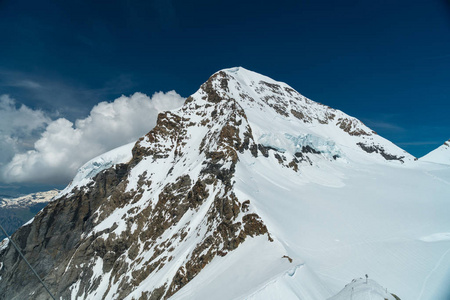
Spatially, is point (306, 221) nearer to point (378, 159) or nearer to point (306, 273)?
point (306, 273)

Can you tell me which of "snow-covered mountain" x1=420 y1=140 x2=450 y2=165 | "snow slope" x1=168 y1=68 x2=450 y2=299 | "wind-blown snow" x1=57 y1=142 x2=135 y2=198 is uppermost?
"wind-blown snow" x1=57 y1=142 x2=135 y2=198

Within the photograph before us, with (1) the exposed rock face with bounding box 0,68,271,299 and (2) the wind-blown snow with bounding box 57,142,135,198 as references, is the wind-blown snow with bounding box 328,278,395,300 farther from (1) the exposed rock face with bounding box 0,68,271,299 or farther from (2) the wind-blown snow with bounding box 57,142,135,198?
(2) the wind-blown snow with bounding box 57,142,135,198

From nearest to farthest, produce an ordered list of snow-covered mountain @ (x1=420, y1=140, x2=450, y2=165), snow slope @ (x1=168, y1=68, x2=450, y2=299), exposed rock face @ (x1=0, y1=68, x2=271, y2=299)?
snow slope @ (x1=168, y1=68, x2=450, y2=299), exposed rock face @ (x1=0, y1=68, x2=271, y2=299), snow-covered mountain @ (x1=420, y1=140, x2=450, y2=165)

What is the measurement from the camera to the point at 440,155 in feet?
335

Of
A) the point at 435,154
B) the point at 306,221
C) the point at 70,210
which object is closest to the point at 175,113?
the point at 70,210

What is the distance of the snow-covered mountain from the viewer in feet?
322

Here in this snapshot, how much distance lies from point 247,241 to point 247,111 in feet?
200

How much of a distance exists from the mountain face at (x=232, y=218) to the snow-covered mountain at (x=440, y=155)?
1254 cm

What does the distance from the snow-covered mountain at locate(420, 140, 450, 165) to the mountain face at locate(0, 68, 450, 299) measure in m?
12.5

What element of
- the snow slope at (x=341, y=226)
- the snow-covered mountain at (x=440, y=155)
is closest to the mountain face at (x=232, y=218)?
the snow slope at (x=341, y=226)

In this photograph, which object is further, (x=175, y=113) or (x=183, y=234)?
(x=175, y=113)

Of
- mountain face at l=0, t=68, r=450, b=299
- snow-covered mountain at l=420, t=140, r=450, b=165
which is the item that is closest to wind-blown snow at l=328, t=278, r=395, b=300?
mountain face at l=0, t=68, r=450, b=299

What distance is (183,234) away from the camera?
44.3m

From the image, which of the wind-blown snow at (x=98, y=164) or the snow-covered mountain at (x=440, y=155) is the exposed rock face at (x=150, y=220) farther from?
the snow-covered mountain at (x=440, y=155)
